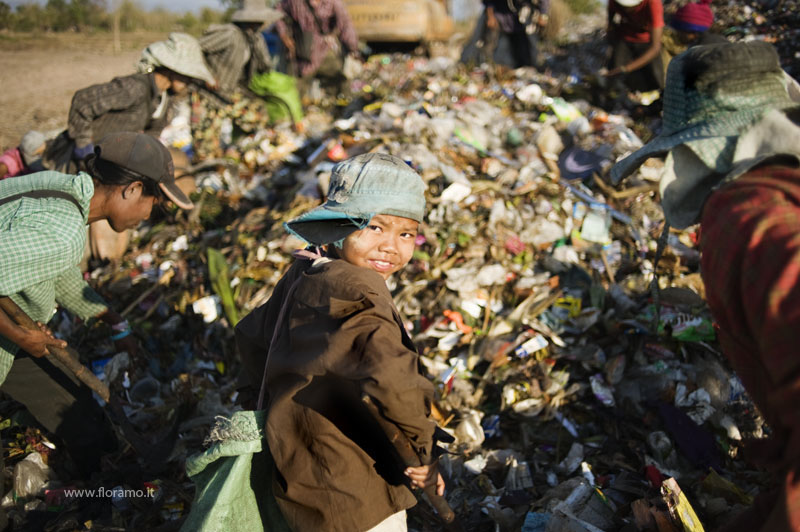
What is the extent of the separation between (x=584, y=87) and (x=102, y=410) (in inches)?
255

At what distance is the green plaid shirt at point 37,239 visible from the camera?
1.93 meters

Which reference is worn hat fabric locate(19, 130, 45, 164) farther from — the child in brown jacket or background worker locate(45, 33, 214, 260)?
the child in brown jacket

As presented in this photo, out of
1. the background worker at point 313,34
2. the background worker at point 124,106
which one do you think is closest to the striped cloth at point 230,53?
the background worker at point 313,34

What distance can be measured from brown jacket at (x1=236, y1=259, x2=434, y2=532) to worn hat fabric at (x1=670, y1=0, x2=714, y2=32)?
5.92 meters

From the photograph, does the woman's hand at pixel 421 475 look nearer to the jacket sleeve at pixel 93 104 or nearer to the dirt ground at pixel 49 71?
the jacket sleeve at pixel 93 104

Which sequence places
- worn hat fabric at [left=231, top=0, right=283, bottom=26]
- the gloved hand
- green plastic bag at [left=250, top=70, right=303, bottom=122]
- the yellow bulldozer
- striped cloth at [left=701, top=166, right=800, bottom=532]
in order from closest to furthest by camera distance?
1. striped cloth at [left=701, top=166, right=800, bottom=532]
2. the gloved hand
3. green plastic bag at [left=250, top=70, right=303, bottom=122]
4. worn hat fabric at [left=231, top=0, right=283, bottom=26]
5. the yellow bulldozer

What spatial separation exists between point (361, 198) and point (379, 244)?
19cm

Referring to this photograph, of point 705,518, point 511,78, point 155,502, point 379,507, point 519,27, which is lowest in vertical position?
point 155,502

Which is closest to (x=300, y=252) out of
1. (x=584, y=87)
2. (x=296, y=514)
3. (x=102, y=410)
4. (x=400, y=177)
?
(x=400, y=177)

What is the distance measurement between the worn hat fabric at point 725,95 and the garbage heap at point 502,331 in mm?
606

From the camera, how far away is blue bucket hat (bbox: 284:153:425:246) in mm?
1657

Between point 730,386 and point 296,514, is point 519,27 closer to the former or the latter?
point 730,386

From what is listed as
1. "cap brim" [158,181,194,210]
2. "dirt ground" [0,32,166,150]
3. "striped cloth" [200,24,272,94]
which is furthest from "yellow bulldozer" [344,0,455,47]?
"cap brim" [158,181,194,210]

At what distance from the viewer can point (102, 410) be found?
9.78 ft
